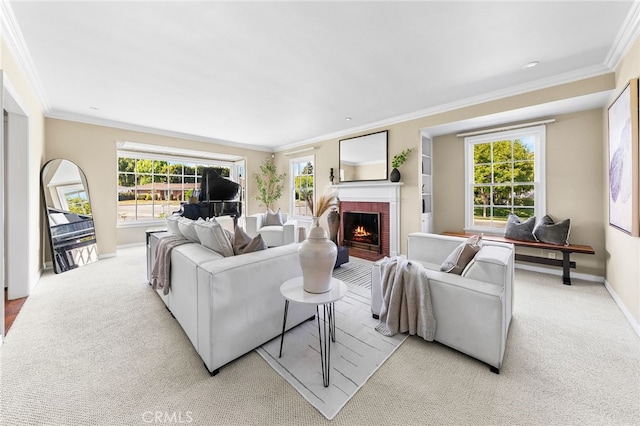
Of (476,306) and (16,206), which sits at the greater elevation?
(16,206)

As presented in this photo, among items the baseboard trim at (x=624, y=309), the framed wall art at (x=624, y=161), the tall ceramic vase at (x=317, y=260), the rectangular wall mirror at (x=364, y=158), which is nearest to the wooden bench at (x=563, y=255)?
the baseboard trim at (x=624, y=309)

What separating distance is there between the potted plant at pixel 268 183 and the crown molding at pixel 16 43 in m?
4.06

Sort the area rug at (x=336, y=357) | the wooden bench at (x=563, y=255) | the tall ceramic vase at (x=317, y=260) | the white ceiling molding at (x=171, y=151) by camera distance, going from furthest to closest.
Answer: the white ceiling molding at (x=171, y=151), the wooden bench at (x=563, y=255), the tall ceramic vase at (x=317, y=260), the area rug at (x=336, y=357)

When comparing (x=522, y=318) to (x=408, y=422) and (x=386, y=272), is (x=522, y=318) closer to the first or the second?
(x=386, y=272)

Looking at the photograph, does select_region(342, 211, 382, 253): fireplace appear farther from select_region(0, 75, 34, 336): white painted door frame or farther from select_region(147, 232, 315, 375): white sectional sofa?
select_region(0, 75, 34, 336): white painted door frame

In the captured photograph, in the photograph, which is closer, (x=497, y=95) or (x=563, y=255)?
(x=563, y=255)

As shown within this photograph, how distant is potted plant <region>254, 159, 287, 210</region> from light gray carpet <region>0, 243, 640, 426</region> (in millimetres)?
4488

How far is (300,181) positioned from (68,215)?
169 inches

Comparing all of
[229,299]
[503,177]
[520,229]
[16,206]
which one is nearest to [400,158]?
[503,177]

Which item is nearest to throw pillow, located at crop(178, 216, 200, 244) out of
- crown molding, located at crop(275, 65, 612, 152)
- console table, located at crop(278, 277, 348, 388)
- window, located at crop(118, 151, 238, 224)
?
console table, located at crop(278, 277, 348, 388)

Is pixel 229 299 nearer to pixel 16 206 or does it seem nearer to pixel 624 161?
pixel 16 206

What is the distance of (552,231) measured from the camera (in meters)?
3.37

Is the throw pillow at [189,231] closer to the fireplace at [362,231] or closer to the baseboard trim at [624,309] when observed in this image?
the fireplace at [362,231]

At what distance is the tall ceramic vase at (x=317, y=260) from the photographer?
157 centimetres
